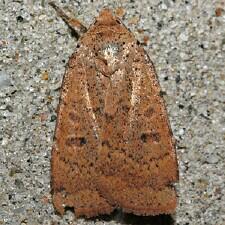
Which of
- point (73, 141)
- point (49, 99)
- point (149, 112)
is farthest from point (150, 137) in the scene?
point (49, 99)

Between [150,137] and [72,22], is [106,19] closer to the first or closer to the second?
[72,22]

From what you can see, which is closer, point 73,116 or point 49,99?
point 73,116

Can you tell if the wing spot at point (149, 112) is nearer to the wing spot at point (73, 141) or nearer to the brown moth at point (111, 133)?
the brown moth at point (111, 133)

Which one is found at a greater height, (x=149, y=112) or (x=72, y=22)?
(x=72, y=22)

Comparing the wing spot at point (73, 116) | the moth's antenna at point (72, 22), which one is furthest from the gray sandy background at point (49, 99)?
the wing spot at point (73, 116)

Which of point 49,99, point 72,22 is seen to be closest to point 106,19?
point 72,22

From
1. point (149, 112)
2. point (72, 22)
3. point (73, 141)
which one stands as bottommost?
point (73, 141)

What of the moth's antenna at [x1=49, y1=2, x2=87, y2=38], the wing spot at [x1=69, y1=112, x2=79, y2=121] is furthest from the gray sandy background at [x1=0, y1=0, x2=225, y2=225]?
the wing spot at [x1=69, y1=112, x2=79, y2=121]
